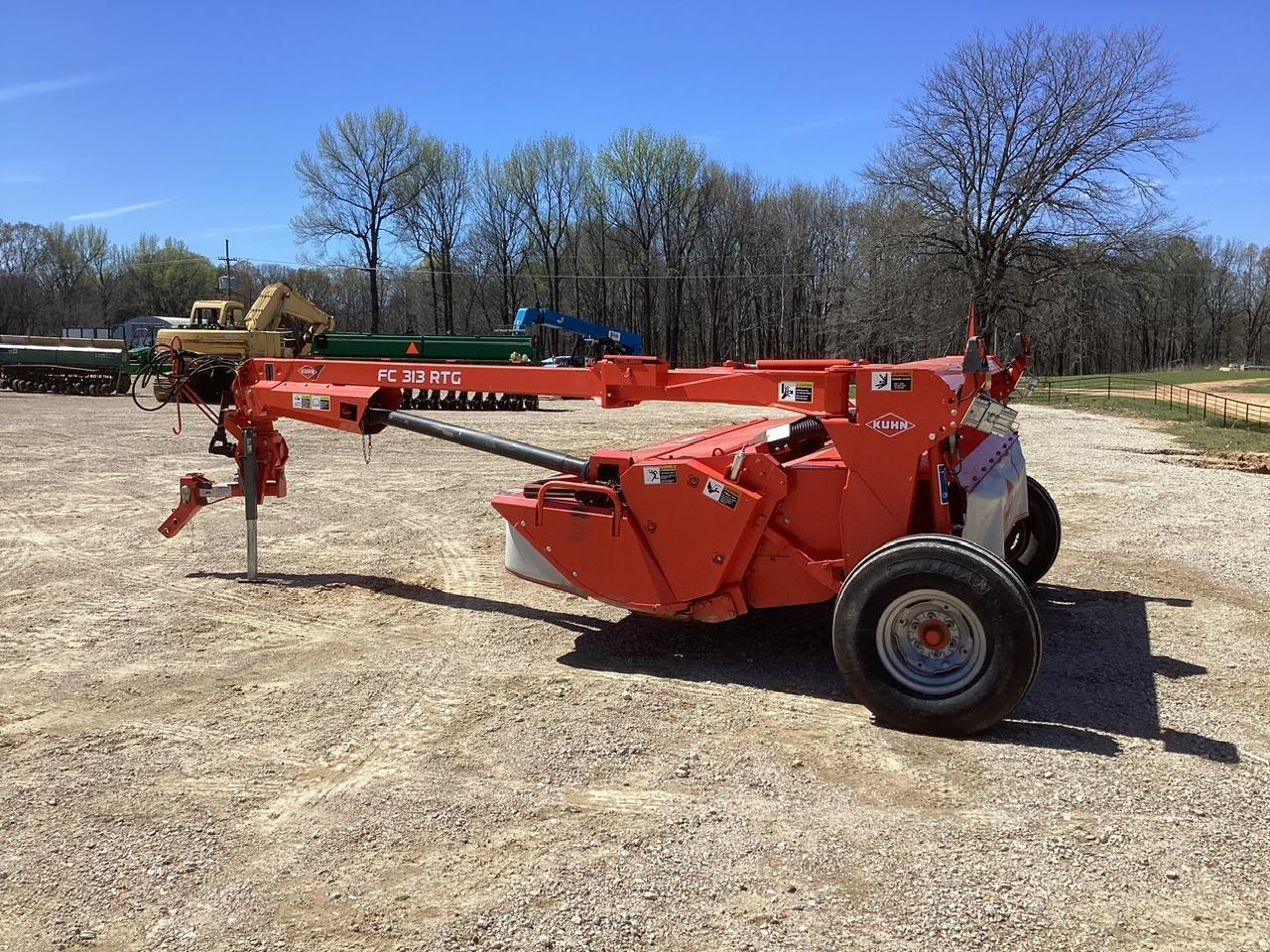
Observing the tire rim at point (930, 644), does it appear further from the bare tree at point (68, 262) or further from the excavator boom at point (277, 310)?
the bare tree at point (68, 262)

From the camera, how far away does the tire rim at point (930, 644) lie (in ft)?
13.6

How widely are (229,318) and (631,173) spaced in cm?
3424

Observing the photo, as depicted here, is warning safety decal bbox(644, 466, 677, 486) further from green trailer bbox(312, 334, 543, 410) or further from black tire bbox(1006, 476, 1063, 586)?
green trailer bbox(312, 334, 543, 410)

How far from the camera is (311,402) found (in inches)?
260

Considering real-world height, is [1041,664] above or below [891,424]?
below

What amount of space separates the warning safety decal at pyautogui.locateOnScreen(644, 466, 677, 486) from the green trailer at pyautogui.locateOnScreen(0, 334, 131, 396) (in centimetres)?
3003

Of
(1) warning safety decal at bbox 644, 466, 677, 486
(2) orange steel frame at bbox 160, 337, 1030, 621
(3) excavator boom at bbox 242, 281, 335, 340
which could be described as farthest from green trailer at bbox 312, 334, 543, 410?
(1) warning safety decal at bbox 644, 466, 677, 486

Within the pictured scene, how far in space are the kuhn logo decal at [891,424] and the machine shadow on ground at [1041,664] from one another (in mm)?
1371

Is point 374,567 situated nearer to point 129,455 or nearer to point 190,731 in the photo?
point 190,731

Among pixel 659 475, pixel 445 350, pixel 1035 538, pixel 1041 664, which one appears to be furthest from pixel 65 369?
pixel 1041 664

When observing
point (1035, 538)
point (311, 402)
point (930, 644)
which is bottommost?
point (930, 644)

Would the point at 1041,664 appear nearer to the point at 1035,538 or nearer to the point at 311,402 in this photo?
the point at 1035,538

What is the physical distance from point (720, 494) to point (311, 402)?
335 cm

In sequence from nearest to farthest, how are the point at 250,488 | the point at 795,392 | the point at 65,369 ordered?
the point at 795,392 < the point at 250,488 < the point at 65,369
